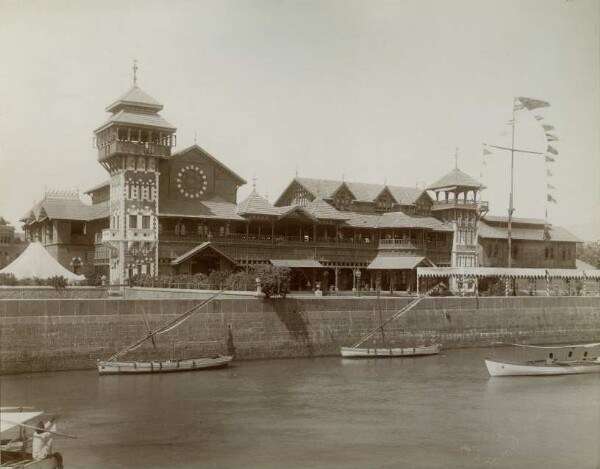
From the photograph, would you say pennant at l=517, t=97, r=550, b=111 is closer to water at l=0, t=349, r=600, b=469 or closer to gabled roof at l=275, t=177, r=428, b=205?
water at l=0, t=349, r=600, b=469

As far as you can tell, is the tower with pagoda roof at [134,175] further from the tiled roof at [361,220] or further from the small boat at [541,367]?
the small boat at [541,367]

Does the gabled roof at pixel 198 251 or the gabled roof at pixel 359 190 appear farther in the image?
the gabled roof at pixel 359 190

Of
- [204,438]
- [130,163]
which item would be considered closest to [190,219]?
[130,163]

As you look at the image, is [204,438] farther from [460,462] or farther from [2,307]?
[2,307]

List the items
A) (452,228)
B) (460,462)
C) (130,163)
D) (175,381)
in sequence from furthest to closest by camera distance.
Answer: (452,228) < (130,163) < (175,381) < (460,462)

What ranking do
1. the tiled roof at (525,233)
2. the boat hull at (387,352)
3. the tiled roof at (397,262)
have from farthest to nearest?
the tiled roof at (525,233) → the tiled roof at (397,262) → the boat hull at (387,352)

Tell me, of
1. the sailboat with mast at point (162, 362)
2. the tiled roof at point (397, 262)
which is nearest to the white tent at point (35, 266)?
the sailboat with mast at point (162, 362)

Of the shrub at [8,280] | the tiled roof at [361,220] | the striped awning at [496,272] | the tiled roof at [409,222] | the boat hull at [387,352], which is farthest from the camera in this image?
the tiled roof at [409,222]
